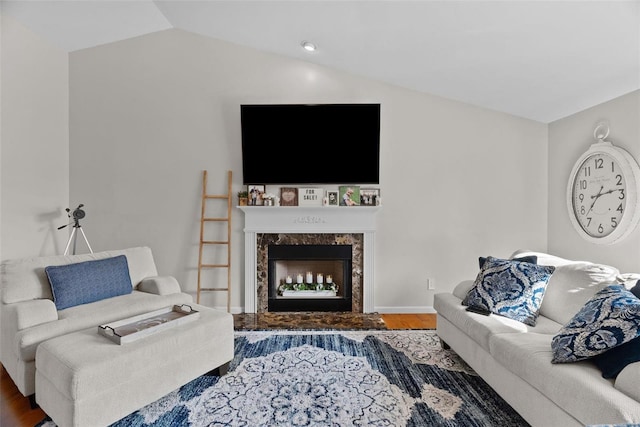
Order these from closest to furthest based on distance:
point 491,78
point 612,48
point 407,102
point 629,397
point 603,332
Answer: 1. point 629,397
2. point 603,332
3. point 612,48
4. point 491,78
5. point 407,102

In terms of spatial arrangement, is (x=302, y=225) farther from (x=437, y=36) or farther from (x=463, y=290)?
(x=437, y=36)

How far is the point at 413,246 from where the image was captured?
374 centimetres

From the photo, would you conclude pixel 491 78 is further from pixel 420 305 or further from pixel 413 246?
pixel 420 305

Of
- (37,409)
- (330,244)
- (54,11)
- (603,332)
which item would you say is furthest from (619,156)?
(54,11)

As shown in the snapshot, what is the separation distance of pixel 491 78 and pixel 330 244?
2.28m

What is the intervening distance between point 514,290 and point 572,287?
1.17 ft

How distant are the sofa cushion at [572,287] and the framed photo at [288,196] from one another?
A: 2462mm

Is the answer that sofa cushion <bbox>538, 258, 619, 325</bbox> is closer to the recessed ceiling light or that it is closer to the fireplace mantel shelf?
the fireplace mantel shelf

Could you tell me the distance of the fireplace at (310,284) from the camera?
147 inches

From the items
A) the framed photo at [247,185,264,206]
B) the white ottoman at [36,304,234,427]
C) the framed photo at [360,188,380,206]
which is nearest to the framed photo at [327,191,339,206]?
the framed photo at [360,188,380,206]

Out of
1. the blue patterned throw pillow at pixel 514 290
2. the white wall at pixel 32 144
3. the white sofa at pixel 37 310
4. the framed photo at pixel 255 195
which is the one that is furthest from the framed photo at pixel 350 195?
the white wall at pixel 32 144

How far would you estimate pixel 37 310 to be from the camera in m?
2.07

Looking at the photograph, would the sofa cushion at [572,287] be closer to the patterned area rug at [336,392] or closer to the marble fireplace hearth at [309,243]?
the patterned area rug at [336,392]

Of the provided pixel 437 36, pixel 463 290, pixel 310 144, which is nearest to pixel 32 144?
pixel 310 144
